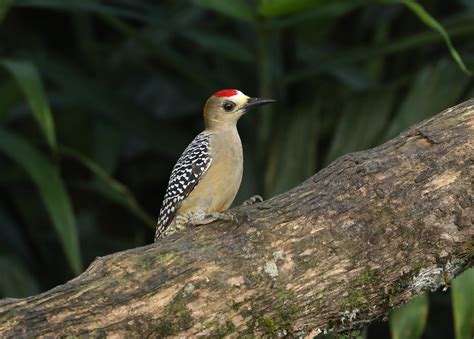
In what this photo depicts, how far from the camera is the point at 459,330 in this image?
4.10m

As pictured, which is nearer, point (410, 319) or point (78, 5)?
point (410, 319)

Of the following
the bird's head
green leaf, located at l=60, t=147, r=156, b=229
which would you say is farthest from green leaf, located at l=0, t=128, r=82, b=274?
the bird's head

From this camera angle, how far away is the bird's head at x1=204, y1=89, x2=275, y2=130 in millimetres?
5062

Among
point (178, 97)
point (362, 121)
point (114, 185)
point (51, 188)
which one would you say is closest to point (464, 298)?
A: point (362, 121)

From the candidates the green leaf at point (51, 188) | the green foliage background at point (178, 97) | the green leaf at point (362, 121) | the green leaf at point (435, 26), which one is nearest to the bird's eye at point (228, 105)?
the green foliage background at point (178, 97)

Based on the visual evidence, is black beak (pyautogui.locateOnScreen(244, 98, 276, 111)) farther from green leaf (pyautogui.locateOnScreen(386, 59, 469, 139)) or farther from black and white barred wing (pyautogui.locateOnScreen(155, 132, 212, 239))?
green leaf (pyautogui.locateOnScreen(386, 59, 469, 139))

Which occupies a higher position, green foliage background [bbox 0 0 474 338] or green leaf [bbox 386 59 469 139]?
green foliage background [bbox 0 0 474 338]

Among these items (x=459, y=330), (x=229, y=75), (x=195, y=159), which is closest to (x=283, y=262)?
(x=459, y=330)

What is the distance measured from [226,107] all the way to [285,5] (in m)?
0.66

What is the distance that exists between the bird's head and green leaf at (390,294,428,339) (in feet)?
4.41

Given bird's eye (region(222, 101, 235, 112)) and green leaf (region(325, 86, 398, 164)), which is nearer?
bird's eye (region(222, 101, 235, 112))

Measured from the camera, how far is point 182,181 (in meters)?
4.75

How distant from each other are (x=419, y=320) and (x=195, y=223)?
141cm

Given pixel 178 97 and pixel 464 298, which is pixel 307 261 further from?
pixel 178 97
